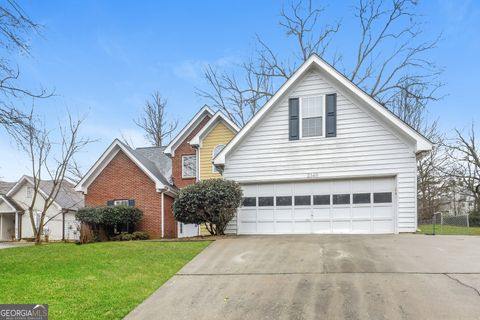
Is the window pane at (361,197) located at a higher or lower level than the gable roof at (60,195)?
higher

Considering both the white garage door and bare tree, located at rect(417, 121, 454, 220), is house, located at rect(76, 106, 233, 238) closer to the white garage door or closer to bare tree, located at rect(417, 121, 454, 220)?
the white garage door

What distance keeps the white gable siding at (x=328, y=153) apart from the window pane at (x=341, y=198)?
75 centimetres

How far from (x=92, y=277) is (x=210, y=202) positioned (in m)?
5.99

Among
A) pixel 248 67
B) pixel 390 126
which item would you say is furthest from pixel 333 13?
pixel 390 126

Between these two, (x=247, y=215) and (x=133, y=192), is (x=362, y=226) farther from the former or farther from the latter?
(x=133, y=192)

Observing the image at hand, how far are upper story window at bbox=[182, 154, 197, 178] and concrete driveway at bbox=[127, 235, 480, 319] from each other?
11.1 metres

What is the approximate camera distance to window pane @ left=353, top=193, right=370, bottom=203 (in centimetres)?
1448

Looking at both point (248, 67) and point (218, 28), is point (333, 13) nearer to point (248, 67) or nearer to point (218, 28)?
point (248, 67)

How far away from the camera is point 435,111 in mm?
31953

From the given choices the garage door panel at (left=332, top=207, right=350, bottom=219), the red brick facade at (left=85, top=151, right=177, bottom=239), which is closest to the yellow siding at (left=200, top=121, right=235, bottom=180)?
the red brick facade at (left=85, top=151, right=177, bottom=239)

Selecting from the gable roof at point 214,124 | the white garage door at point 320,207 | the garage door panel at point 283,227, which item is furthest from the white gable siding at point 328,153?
the gable roof at point 214,124

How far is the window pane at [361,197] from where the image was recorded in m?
14.5

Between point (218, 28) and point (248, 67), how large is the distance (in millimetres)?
13190

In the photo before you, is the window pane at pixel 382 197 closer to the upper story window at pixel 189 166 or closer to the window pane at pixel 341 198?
the window pane at pixel 341 198
